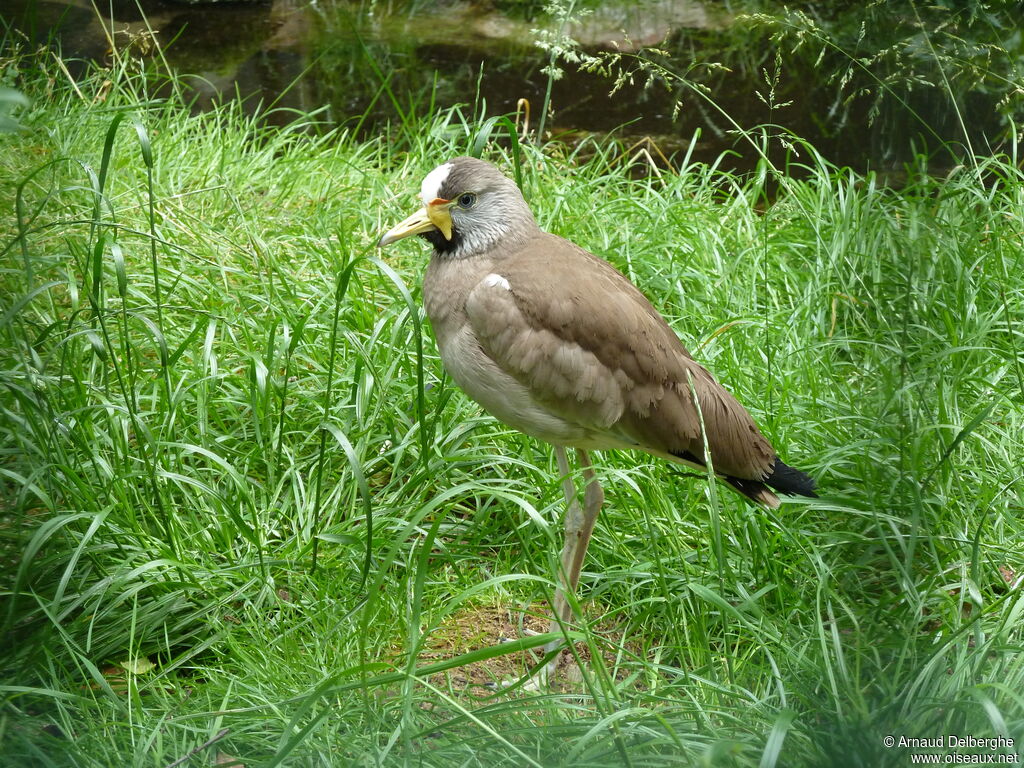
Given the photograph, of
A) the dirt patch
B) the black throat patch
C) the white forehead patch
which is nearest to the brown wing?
the black throat patch

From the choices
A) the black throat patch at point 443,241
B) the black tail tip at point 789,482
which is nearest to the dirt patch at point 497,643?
the black tail tip at point 789,482

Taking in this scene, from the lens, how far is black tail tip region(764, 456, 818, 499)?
3.13m

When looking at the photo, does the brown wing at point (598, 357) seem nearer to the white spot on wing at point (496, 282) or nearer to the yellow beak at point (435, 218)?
the white spot on wing at point (496, 282)

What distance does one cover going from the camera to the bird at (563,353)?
299 centimetres

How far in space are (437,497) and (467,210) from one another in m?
1.12

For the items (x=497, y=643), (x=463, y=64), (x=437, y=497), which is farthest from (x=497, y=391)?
(x=463, y=64)

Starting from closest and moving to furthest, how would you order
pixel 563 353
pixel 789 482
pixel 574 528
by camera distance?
pixel 563 353 < pixel 789 482 < pixel 574 528

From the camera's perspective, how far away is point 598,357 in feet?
9.98

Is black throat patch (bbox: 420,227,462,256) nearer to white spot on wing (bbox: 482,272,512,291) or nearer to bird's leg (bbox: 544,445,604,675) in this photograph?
white spot on wing (bbox: 482,272,512,291)

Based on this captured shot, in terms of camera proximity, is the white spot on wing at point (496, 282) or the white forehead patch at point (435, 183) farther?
the white forehead patch at point (435, 183)

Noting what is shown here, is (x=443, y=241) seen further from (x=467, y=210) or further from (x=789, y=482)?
(x=789, y=482)

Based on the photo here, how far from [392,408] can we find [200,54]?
4.36m

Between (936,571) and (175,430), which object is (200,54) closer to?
(175,430)

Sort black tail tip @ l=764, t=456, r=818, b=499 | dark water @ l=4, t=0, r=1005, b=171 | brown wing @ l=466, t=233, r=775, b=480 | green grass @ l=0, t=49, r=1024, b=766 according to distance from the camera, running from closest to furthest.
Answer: green grass @ l=0, t=49, r=1024, b=766
brown wing @ l=466, t=233, r=775, b=480
black tail tip @ l=764, t=456, r=818, b=499
dark water @ l=4, t=0, r=1005, b=171
